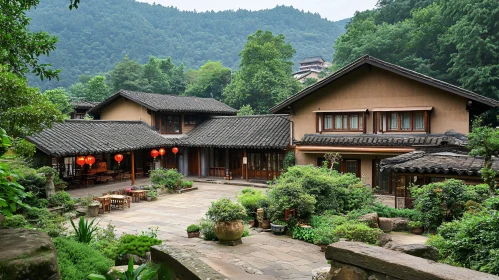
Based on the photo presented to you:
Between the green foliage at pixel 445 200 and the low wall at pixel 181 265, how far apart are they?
7.96 meters

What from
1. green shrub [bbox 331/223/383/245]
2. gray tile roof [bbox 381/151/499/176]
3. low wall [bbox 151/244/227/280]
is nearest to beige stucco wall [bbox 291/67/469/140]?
gray tile roof [bbox 381/151/499/176]

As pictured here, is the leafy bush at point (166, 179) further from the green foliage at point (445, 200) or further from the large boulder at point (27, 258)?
the large boulder at point (27, 258)

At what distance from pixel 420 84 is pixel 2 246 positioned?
59.3ft

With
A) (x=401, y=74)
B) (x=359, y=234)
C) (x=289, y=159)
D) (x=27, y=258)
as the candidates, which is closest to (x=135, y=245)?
(x=27, y=258)

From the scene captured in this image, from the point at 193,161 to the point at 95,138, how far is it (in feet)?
26.6

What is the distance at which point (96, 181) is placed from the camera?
69.6 feet

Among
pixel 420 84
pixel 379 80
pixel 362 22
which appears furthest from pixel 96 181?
pixel 362 22

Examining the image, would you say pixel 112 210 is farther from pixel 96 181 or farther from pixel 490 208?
pixel 490 208

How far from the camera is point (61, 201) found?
49.8 feet

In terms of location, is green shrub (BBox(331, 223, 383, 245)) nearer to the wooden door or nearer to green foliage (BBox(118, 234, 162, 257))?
green foliage (BBox(118, 234, 162, 257))

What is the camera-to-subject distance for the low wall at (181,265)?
15.1ft

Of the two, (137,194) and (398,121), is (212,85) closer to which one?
(137,194)

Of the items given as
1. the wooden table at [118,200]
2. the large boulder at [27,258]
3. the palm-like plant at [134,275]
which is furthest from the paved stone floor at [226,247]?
the large boulder at [27,258]

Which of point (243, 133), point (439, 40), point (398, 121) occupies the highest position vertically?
point (439, 40)
